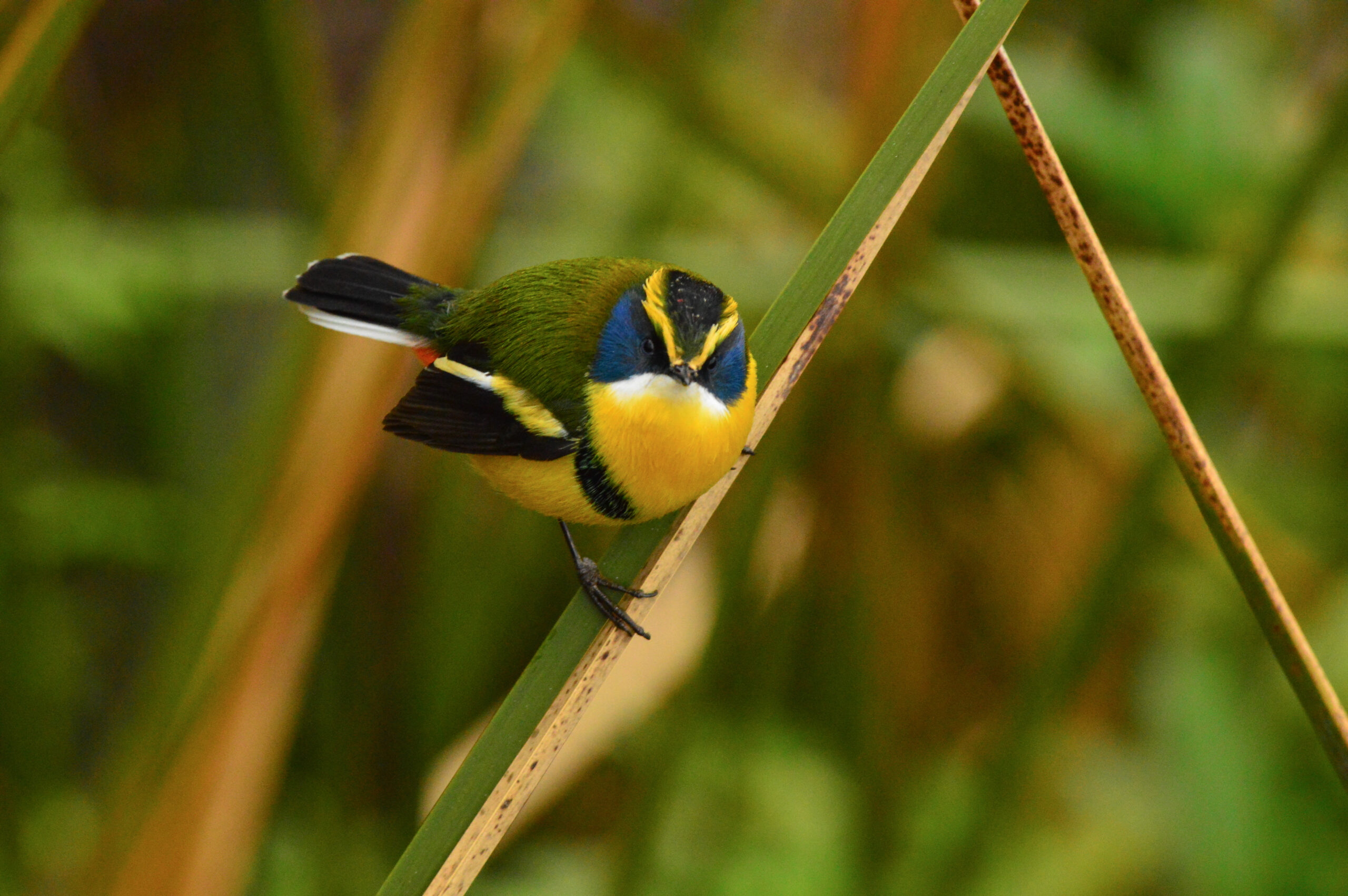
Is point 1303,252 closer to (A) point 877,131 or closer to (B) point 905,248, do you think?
(B) point 905,248

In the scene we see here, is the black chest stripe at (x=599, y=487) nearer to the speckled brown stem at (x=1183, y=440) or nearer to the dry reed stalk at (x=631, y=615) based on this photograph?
the dry reed stalk at (x=631, y=615)

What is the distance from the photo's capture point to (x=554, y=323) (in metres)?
1.88

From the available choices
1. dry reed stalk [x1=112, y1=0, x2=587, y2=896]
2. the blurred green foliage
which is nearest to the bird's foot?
the blurred green foliage

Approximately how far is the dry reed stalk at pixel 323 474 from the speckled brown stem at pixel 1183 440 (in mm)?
1073

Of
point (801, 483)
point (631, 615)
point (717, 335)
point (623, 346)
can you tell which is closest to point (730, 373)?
point (717, 335)

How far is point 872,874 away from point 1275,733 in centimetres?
113

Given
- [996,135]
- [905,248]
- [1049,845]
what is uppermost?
[996,135]

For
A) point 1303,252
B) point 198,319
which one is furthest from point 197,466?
point 1303,252

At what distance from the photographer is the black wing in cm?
179

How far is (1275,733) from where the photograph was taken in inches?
105

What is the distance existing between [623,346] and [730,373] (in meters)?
0.20

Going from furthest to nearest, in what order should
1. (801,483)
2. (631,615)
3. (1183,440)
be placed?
(801,483)
(631,615)
(1183,440)

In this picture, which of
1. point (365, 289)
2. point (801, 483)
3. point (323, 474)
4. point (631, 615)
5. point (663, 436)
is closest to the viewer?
A: point (631, 615)

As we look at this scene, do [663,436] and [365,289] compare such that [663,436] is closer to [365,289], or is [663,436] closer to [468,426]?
[468,426]
